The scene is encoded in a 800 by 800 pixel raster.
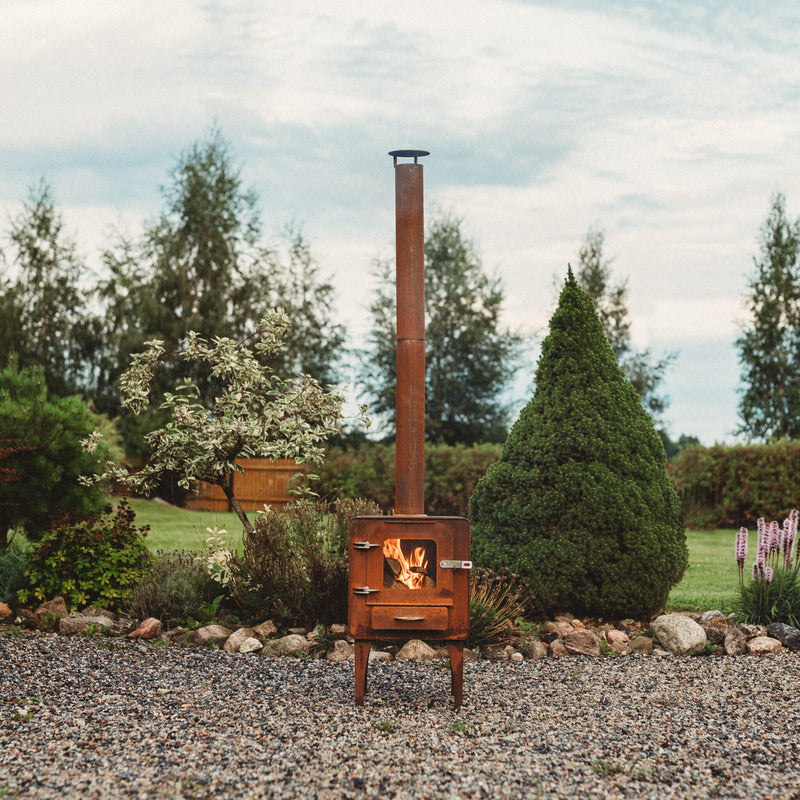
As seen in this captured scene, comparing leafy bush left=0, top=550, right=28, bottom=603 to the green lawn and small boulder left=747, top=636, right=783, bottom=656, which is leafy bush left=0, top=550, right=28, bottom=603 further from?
small boulder left=747, top=636, right=783, bottom=656

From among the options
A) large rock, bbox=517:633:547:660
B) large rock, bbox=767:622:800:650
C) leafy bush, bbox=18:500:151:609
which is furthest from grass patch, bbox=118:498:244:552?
large rock, bbox=767:622:800:650

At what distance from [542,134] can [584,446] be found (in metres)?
2.59

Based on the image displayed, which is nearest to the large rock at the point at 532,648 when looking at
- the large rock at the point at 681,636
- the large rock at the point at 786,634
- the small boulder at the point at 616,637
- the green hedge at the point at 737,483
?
the small boulder at the point at 616,637

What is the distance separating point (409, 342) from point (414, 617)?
4.38ft

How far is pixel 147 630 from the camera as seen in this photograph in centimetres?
536

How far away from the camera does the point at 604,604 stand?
18.5ft

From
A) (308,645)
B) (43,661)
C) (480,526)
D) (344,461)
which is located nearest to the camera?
(43,661)

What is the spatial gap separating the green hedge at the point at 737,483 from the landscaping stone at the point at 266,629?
10.4 metres

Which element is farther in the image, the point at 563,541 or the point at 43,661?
the point at 563,541

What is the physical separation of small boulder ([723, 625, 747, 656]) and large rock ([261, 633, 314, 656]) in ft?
8.45

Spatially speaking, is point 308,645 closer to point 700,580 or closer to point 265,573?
point 265,573

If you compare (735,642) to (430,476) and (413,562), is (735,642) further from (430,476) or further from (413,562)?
(430,476)

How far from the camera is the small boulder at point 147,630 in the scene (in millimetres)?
5359

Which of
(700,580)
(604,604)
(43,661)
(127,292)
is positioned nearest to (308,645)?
(43,661)
